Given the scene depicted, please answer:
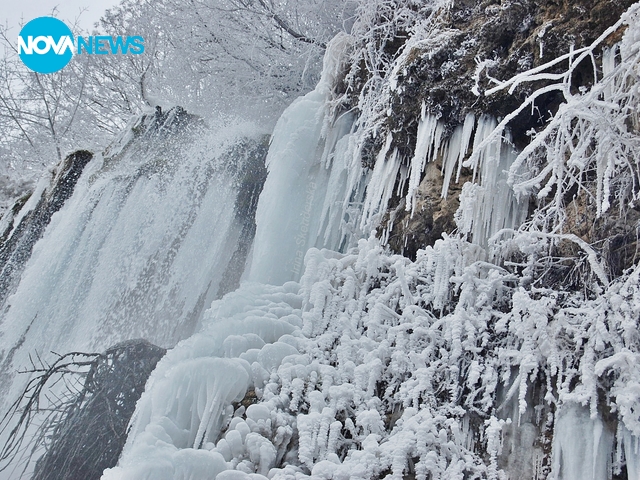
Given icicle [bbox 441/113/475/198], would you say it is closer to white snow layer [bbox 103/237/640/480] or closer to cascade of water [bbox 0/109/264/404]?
white snow layer [bbox 103/237/640/480]

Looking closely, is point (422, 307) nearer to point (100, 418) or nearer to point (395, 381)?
point (395, 381)

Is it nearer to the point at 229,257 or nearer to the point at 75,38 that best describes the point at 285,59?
the point at 229,257

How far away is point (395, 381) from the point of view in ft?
9.89

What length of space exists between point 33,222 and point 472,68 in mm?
6091

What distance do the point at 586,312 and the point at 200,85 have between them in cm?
785

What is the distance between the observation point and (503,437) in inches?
99.3

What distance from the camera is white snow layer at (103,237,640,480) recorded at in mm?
2352

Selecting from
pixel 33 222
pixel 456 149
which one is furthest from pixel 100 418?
pixel 33 222

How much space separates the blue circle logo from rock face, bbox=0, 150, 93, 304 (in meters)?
4.72

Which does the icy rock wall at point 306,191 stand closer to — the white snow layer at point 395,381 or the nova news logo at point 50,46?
the white snow layer at point 395,381

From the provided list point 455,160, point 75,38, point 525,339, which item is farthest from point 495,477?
point 75,38

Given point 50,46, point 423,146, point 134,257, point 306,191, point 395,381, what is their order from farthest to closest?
point 50,46 → point 134,257 → point 306,191 → point 423,146 → point 395,381

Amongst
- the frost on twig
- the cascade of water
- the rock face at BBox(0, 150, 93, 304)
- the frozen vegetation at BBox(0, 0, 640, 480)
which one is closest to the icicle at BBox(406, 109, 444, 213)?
the frozen vegetation at BBox(0, 0, 640, 480)

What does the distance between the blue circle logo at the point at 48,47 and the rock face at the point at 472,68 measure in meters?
9.20
